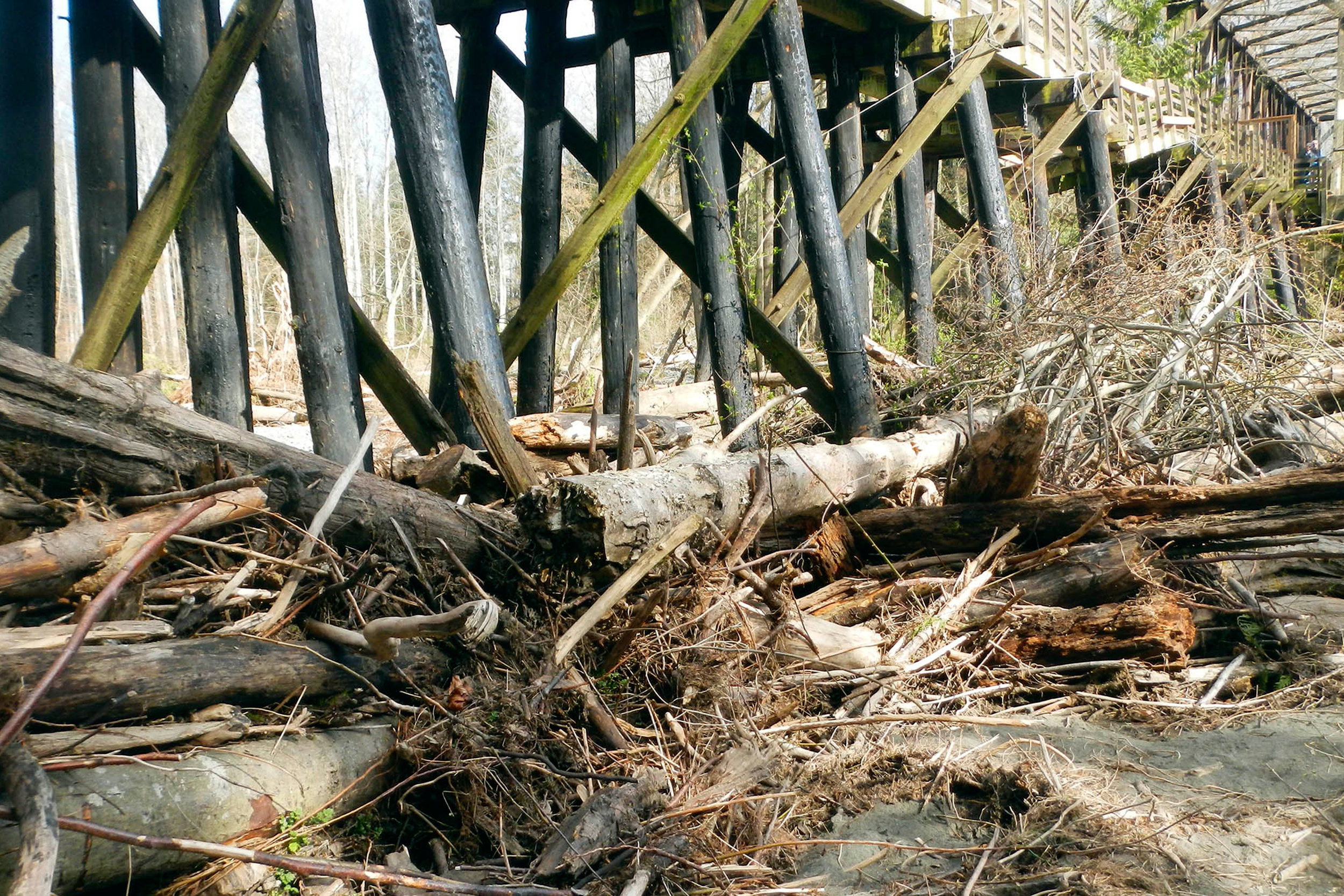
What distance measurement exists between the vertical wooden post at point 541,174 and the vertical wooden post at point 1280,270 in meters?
4.83

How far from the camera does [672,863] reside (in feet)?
7.59

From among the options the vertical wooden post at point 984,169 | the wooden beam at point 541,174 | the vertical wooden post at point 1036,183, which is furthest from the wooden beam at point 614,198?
the vertical wooden post at point 1036,183

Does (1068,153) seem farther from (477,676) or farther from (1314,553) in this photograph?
(477,676)

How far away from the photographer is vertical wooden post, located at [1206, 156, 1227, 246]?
671 centimetres

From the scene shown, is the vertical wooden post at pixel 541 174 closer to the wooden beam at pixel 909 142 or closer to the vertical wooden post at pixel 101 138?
the wooden beam at pixel 909 142

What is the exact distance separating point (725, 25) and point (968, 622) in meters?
2.79

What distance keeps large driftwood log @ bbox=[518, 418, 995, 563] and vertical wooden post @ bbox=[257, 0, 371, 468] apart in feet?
3.95

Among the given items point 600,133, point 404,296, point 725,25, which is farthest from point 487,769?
point 404,296

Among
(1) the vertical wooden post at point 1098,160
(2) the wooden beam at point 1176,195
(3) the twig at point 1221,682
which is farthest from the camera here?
(1) the vertical wooden post at point 1098,160

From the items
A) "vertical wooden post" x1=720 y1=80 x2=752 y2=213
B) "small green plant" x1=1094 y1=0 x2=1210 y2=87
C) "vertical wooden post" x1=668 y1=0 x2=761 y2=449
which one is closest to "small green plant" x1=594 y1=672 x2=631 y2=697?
"vertical wooden post" x1=668 y1=0 x2=761 y2=449

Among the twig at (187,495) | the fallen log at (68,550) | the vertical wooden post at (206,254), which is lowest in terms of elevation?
the fallen log at (68,550)

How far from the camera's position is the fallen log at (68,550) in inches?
81.1

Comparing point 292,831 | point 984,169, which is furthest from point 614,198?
point 984,169

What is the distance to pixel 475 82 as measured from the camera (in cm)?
561
